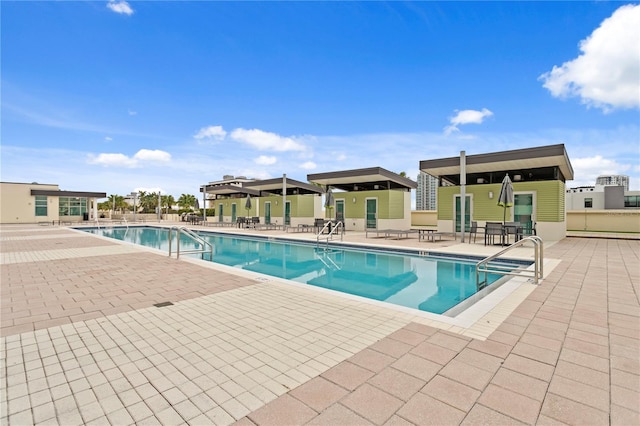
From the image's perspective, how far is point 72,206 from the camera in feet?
103

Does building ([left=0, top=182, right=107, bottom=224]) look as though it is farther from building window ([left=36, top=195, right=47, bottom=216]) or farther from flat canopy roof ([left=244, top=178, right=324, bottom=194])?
flat canopy roof ([left=244, top=178, right=324, bottom=194])

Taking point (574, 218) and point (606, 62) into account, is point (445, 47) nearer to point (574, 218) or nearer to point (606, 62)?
point (606, 62)

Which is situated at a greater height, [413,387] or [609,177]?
[609,177]

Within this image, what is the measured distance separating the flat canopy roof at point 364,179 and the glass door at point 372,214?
3.57ft

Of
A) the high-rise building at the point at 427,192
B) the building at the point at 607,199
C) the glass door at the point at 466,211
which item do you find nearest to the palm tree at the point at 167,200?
the high-rise building at the point at 427,192

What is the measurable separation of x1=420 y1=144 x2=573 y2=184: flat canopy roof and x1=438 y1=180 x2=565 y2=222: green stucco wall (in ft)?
2.38

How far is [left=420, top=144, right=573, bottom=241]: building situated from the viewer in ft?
38.0

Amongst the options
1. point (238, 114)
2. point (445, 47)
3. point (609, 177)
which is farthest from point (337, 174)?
point (609, 177)

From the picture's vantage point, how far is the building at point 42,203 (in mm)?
28234

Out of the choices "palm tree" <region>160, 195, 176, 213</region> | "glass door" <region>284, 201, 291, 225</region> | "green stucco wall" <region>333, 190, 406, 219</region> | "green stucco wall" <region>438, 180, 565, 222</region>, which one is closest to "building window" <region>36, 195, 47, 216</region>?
"palm tree" <region>160, 195, 176, 213</region>

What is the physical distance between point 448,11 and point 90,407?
48.7 feet

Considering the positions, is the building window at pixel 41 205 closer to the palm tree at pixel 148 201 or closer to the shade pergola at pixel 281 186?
the palm tree at pixel 148 201

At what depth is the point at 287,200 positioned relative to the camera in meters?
22.9

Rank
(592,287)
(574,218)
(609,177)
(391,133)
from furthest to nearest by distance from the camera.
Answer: (609,177)
(391,133)
(574,218)
(592,287)
